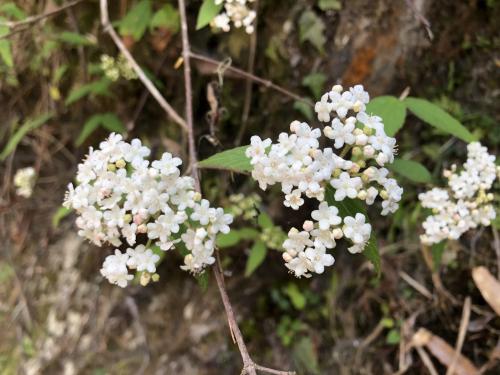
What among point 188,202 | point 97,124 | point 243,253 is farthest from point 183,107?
point 188,202

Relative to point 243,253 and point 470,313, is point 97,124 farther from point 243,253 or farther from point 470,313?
point 470,313

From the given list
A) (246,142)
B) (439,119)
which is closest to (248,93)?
(246,142)

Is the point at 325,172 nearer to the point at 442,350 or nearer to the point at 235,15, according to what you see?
the point at 235,15

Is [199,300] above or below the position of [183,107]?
below

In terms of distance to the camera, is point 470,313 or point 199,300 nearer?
point 470,313

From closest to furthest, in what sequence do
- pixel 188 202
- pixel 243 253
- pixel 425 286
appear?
pixel 188 202 → pixel 425 286 → pixel 243 253

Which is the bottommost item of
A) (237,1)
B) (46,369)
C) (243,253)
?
(46,369)
